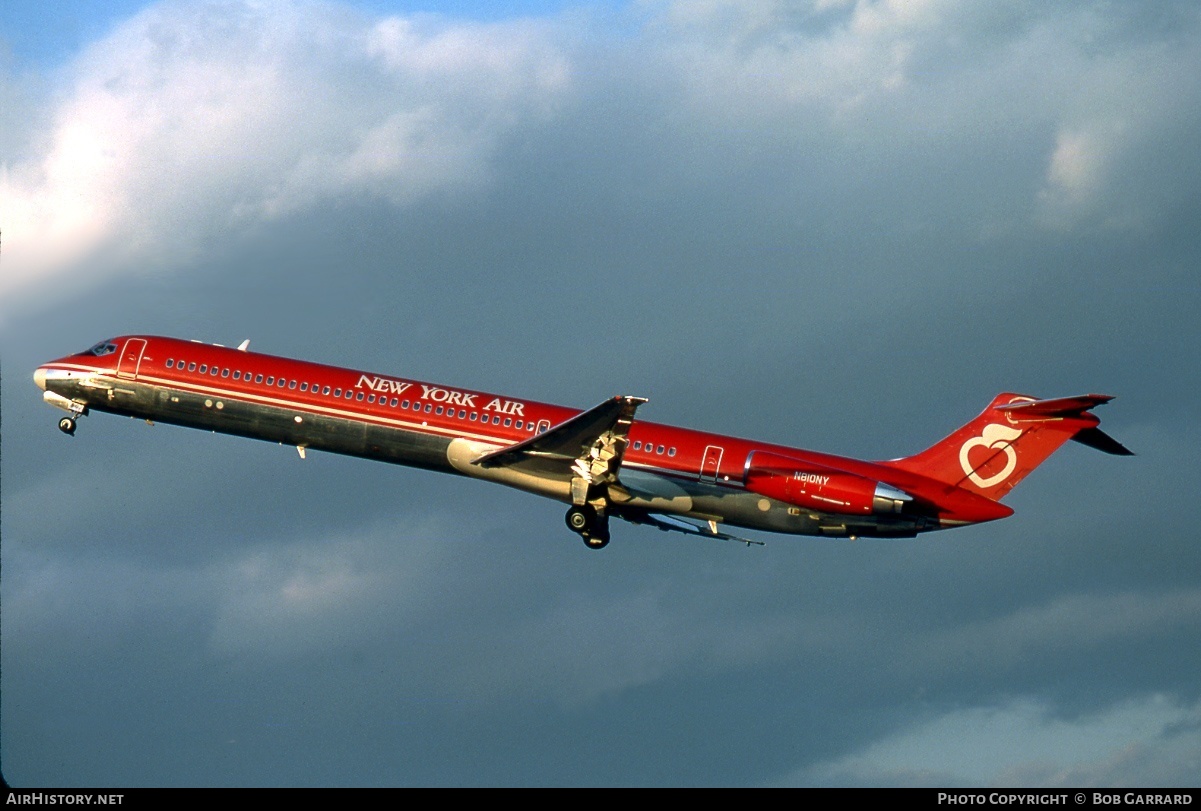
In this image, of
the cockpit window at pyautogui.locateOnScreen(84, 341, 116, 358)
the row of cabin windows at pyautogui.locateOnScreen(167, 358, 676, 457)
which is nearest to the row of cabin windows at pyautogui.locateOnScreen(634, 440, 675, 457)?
the row of cabin windows at pyautogui.locateOnScreen(167, 358, 676, 457)

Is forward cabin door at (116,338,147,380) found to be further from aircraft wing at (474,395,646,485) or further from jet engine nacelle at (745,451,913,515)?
jet engine nacelle at (745,451,913,515)

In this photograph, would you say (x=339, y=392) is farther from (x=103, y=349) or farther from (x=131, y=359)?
(x=103, y=349)

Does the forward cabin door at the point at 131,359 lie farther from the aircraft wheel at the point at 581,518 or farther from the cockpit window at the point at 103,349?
the aircraft wheel at the point at 581,518

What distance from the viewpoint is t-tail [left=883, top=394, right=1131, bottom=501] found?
44.2 metres

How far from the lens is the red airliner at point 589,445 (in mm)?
43188

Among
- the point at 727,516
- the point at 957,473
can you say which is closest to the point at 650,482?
the point at 727,516

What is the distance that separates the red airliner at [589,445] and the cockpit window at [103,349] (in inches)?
25.2

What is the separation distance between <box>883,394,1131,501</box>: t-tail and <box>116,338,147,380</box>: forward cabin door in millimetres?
21880

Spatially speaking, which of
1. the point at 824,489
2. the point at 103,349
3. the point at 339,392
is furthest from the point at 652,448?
the point at 103,349

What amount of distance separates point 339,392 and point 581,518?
7695mm

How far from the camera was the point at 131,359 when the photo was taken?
46.3 meters

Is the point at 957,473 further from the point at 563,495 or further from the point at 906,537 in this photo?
the point at 563,495

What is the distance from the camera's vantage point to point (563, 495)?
146 feet
